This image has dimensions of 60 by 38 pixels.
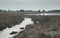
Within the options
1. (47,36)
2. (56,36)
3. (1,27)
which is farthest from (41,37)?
(1,27)

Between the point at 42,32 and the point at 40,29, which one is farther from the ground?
the point at 42,32

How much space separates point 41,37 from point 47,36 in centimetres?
92

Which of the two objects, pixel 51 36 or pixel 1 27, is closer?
pixel 51 36

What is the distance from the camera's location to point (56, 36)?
20.3 meters

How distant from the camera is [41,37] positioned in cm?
2102

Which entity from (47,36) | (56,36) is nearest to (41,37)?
(47,36)

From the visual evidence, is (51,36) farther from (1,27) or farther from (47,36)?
(1,27)

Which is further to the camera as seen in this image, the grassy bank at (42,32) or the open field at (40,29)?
the open field at (40,29)

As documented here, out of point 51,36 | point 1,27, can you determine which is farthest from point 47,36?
point 1,27

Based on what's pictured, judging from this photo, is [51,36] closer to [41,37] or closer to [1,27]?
[41,37]

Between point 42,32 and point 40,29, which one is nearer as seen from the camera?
point 42,32

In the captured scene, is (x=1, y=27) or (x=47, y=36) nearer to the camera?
(x=47, y=36)

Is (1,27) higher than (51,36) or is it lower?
lower

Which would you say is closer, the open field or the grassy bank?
the grassy bank
